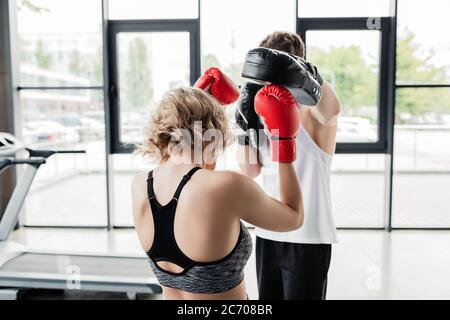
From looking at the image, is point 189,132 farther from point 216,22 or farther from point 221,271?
point 216,22

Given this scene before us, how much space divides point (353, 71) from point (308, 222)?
10.9ft

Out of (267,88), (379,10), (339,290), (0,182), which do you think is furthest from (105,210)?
(267,88)

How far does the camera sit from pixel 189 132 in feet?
3.51

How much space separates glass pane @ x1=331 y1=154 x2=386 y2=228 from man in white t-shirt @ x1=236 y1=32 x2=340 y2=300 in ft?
10.2

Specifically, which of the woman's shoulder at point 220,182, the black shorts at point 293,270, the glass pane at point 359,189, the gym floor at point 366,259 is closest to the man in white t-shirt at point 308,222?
the black shorts at point 293,270

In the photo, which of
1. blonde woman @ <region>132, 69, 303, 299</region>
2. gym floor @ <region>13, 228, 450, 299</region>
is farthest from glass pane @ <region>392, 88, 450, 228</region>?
blonde woman @ <region>132, 69, 303, 299</region>

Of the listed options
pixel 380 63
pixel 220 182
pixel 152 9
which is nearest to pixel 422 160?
pixel 380 63

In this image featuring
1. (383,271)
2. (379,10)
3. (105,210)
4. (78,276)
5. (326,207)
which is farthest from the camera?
(105,210)

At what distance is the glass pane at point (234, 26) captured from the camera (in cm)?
434

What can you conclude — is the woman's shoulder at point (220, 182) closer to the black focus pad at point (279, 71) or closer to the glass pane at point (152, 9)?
the black focus pad at point (279, 71)

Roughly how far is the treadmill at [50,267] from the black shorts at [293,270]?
50.3 inches

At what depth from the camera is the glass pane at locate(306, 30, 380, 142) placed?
4371 millimetres

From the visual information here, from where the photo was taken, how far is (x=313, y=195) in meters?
1.51
